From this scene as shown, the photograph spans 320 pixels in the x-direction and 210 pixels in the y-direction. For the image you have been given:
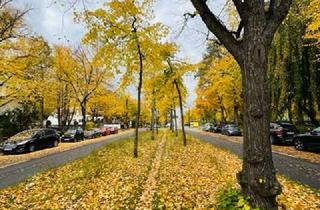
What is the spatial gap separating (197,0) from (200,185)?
211 inches

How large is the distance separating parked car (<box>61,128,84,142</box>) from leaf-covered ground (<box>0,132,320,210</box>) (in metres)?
25.9

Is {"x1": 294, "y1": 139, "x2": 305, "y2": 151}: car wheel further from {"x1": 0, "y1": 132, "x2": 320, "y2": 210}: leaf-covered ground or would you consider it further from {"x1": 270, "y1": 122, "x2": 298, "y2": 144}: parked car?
{"x1": 0, "y1": 132, "x2": 320, "y2": 210}: leaf-covered ground

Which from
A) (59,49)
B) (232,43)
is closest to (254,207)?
(232,43)

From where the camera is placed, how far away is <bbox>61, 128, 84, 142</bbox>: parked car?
39.0m

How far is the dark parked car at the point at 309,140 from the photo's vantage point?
20.0m

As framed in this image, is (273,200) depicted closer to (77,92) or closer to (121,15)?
(121,15)

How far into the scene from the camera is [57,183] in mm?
10836

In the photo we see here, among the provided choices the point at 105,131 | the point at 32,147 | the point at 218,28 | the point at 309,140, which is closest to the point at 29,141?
the point at 32,147

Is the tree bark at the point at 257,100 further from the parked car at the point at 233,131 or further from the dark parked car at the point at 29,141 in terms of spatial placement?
the parked car at the point at 233,131

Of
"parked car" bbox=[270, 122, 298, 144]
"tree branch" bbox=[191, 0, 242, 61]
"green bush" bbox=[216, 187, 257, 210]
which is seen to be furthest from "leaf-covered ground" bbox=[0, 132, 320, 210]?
"parked car" bbox=[270, 122, 298, 144]

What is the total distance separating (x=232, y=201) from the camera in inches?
232

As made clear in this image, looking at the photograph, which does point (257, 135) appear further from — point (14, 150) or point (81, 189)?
point (14, 150)

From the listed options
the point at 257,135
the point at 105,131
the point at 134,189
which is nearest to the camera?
the point at 257,135

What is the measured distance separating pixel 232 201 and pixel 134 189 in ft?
13.7
